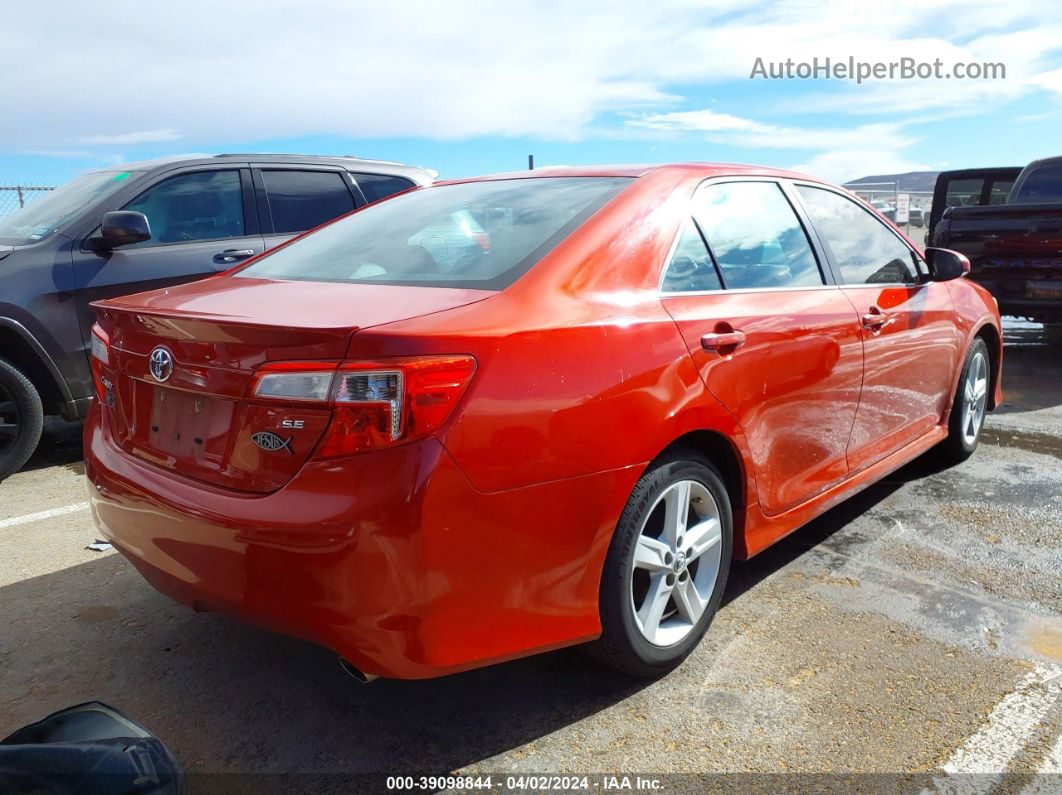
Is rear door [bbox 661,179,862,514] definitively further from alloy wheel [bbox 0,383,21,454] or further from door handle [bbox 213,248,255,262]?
alloy wheel [bbox 0,383,21,454]

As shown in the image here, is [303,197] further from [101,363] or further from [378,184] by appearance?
[101,363]

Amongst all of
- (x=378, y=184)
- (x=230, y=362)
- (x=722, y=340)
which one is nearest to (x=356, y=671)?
(x=230, y=362)

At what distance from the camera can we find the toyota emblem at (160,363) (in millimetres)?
2262

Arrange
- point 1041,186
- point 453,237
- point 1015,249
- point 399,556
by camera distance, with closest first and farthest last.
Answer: point 399,556
point 453,237
point 1015,249
point 1041,186

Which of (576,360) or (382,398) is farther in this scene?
(576,360)

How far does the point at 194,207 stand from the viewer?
18.0 feet

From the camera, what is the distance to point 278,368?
1996 millimetres

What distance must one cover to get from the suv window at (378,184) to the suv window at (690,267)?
12.8 ft

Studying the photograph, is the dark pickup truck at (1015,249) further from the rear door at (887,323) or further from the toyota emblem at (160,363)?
the toyota emblem at (160,363)

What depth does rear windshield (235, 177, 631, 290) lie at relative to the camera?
2438mm

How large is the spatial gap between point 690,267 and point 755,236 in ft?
1.71

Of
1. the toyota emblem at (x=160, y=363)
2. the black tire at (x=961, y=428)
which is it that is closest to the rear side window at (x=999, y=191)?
the black tire at (x=961, y=428)

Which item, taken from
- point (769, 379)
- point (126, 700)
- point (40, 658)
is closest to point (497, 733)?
point (126, 700)

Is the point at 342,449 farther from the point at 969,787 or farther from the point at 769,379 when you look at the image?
the point at 969,787
